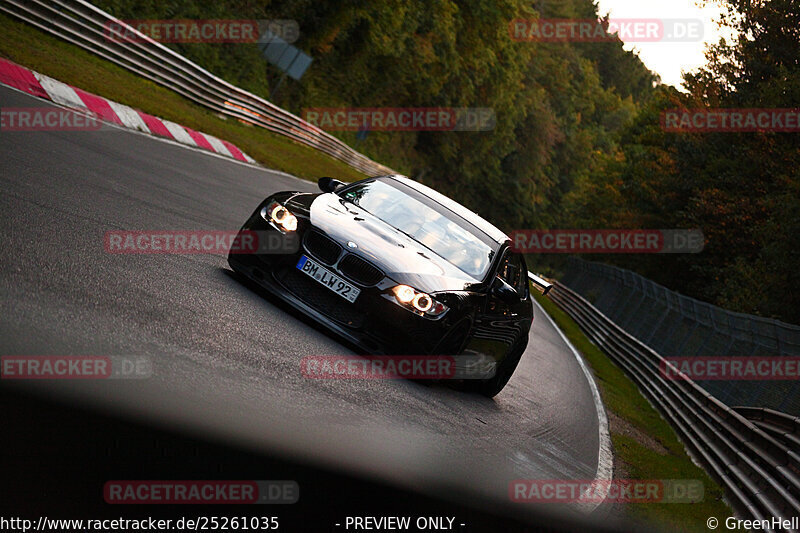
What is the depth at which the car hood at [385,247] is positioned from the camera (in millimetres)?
7812

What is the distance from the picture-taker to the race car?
7730mm

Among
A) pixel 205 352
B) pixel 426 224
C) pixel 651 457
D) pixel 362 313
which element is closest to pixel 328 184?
pixel 426 224

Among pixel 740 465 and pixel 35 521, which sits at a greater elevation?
pixel 740 465

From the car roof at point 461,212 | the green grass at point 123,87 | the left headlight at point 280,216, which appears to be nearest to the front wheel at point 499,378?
the car roof at point 461,212

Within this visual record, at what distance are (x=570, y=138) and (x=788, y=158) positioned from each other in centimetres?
5597

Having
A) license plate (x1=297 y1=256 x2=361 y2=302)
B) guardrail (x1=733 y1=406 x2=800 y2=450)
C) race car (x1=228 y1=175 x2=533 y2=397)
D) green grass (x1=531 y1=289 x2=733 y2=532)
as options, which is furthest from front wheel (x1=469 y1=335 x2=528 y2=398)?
guardrail (x1=733 y1=406 x2=800 y2=450)

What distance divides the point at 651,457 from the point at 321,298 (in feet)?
17.6

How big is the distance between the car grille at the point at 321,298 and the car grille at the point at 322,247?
8.1 inches

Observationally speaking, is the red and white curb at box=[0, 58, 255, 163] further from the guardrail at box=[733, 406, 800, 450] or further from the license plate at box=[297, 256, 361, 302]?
the guardrail at box=[733, 406, 800, 450]

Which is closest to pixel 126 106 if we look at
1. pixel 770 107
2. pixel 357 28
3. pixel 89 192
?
pixel 89 192

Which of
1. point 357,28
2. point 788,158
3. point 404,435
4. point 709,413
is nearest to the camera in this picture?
point 404,435

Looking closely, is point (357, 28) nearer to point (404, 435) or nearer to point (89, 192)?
point (89, 192)

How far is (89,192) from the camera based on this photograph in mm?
9531

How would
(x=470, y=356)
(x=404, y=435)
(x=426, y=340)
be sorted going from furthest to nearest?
(x=470, y=356)
(x=426, y=340)
(x=404, y=435)
